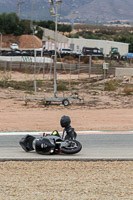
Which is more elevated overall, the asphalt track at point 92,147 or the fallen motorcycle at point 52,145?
the fallen motorcycle at point 52,145

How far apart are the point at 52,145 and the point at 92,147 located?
1.73m

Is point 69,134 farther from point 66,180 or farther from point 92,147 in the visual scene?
point 66,180

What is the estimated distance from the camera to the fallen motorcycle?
10.1m

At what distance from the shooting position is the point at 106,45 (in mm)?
69188

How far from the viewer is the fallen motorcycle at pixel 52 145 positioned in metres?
10.1

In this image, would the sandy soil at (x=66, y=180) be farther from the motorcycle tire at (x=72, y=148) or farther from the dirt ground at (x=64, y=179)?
the motorcycle tire at (x=72, y=148)

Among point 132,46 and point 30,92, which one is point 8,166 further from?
point 132,46

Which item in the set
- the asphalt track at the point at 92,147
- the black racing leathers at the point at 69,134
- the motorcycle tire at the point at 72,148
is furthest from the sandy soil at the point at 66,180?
the black racing leathers at the point at 69,134

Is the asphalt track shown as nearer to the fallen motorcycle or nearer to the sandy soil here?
the fallen motorcycle

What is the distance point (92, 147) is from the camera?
11.5 meters

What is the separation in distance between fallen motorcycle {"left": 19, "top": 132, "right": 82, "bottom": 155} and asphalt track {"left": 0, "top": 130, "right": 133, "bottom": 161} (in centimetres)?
12

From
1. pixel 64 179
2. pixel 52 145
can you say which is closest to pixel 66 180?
pixel 64 179

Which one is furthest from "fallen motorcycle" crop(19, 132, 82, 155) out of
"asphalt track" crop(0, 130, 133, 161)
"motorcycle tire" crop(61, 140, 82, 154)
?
"asphalt track" crop(0, 130, 133, 161)

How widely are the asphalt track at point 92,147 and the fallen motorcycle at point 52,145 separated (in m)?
0.12
